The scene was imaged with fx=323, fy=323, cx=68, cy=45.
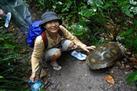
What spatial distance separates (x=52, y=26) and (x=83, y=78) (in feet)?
3.55

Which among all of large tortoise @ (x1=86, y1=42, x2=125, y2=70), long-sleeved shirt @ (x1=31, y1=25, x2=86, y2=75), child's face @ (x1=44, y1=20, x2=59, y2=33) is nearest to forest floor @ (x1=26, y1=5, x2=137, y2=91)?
large tortoise @ (x1=86, y1=42, x2=125, y2=70)

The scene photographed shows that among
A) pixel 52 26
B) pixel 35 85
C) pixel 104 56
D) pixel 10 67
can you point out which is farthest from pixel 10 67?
pixel 104 56

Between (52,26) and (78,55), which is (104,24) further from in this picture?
(52,26)

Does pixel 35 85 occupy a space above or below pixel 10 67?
below

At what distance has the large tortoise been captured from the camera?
17.8ft

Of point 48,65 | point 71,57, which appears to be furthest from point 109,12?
point 48,65

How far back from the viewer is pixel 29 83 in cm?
552

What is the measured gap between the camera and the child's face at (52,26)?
515cm

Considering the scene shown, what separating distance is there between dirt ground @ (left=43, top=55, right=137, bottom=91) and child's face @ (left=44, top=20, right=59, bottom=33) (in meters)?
0.90

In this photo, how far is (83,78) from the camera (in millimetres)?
5559

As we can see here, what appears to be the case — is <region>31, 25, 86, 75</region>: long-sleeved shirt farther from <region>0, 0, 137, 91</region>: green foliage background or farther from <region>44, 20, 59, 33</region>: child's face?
<region>0, 0, 137, 91</region>: green foliage background

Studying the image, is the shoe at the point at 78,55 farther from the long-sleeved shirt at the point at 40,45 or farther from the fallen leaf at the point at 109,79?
the fallen leaf at the point at 109,79

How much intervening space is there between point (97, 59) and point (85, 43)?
32.4 inches

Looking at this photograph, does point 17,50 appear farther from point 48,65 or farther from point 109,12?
point 109,12
